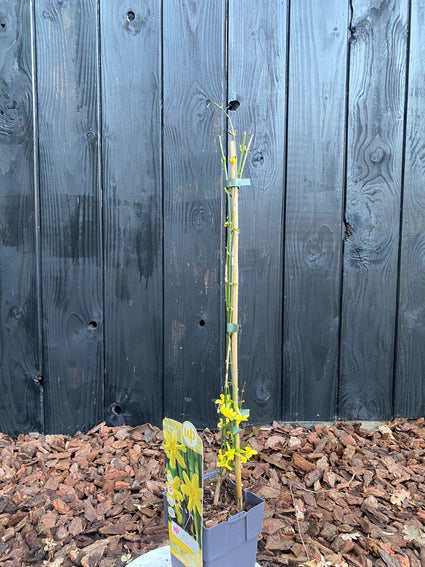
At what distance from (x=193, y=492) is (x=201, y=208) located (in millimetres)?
1079

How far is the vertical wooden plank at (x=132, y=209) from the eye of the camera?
178 cm

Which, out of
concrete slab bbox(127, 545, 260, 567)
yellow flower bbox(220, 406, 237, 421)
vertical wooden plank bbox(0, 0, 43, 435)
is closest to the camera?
yellow flower bbox(220, 406, 237, 421)

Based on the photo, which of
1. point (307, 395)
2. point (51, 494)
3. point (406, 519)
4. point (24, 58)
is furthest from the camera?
point (307, 395)

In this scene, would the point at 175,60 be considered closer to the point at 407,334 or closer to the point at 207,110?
the point at 207,110

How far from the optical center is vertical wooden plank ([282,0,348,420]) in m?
1.80

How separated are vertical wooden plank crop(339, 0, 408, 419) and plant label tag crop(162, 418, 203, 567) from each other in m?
1.01

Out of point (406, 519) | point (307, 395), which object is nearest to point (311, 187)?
point (307, 395)

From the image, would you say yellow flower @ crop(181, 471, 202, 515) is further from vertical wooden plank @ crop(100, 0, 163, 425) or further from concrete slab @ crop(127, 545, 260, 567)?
vertical wooden plank @ crop(100, 0, 163, 425)

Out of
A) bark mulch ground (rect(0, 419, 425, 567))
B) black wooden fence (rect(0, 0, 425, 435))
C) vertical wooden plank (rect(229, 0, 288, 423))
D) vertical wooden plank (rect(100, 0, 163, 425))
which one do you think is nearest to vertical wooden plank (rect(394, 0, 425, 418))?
black wooden fence (rect(0, 0, 425, 435))

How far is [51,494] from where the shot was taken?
153 centimetres

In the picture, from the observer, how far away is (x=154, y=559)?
1.25 meters

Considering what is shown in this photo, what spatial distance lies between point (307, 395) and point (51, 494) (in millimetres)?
973

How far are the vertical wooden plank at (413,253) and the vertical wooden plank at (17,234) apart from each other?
4.58 feet

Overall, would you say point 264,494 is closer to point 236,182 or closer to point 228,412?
point 228,412
